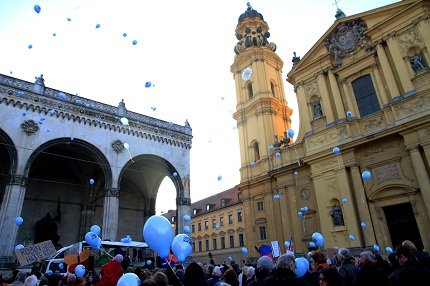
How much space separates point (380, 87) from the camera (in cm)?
1969

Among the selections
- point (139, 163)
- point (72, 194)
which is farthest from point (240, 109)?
point (72, 194)

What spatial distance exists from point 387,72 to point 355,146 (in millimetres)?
5289

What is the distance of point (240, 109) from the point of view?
31.0 m

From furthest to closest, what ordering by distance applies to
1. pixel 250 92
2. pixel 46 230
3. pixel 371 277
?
1. pixel 250 92
2. pixel 46 230
3. pixel 371 277

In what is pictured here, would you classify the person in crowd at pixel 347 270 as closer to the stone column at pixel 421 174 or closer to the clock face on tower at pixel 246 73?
the stone column at pixel 421 174

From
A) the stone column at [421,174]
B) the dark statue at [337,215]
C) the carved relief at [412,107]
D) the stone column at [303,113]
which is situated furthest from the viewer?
the stone column at [303,113]

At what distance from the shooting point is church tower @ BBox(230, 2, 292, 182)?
2823 centimetres

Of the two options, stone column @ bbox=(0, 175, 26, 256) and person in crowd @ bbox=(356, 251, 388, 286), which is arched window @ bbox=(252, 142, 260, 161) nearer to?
stone column @ bbox=(0, 175, 26, 256)

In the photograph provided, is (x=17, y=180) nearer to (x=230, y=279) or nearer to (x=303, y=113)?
(x=230, y=279)

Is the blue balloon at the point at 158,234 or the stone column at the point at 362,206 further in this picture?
the stone column at the point at 362,206

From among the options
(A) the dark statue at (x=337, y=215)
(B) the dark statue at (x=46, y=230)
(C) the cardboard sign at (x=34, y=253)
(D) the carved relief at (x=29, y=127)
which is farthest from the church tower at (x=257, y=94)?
(C) the cardboard sign at (x=34, y=253)

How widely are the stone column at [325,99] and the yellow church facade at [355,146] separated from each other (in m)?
0.08

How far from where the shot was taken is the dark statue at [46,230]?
21.0 m

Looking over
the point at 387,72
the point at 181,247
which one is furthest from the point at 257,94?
the point at 181,247
